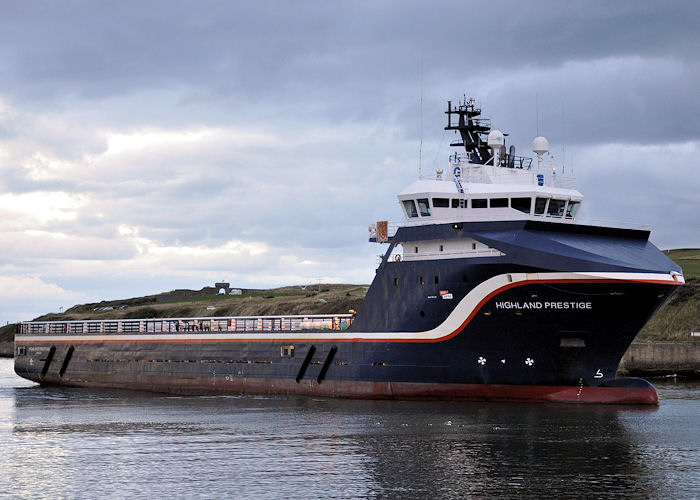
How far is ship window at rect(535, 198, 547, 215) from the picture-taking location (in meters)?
42.5

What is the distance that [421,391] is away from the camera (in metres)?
41.7

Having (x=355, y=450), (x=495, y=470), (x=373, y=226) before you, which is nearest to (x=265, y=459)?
(x=355, y=450)

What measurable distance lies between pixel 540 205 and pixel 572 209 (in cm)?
244

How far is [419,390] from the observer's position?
4175cm

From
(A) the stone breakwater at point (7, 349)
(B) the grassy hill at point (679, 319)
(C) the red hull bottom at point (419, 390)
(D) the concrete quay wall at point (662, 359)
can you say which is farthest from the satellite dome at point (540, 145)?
(A) the stone breakwater at point (7, 349)

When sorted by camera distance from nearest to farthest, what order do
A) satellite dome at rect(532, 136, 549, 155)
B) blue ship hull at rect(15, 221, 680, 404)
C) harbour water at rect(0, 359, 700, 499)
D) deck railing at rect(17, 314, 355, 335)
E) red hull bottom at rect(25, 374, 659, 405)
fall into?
harbour water at rect(0, 359, 700, 499)
blue ship hull at rect(15, 221, 680, 404)
red hull bottom at rect(25, 374, 659, 405)
satellite dome at rect(532, 136, 549, 155)
deck railing at rect(17, 314, 355, 335)

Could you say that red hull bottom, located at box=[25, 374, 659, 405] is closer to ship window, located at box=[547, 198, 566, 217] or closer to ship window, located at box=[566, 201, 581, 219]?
ship window, located at box=[547, 198, 566, 217]

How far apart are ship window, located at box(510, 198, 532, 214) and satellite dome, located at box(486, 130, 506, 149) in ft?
16.0

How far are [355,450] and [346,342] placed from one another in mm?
15299

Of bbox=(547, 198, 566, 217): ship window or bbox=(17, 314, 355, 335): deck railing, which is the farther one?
bbox=(17, 314, 355, 335): deck railing

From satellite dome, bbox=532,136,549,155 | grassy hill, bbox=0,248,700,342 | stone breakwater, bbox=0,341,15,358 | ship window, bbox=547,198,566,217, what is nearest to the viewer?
ship window, bbox=547,198,566,217

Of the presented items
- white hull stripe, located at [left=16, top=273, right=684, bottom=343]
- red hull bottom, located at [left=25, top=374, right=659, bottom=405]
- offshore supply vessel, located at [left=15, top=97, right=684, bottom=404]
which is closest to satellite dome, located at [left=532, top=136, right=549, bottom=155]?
offshore supply vessel, located at [left=15, top=97, right=684, bottom=404]

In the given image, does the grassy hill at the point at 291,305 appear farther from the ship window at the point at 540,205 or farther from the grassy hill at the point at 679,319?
the ship window at the point at 540,205

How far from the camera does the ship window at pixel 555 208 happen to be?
4304 cm
